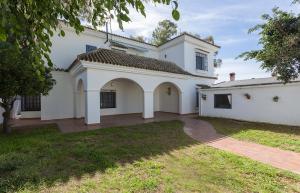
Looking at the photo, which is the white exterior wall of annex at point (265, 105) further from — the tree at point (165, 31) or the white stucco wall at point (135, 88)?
the tree at point (165, 31)

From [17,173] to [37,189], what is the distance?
1.20m

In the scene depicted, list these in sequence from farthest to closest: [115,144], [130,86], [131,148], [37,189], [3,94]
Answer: [130,86] → [3,94] → [115,144] → [131,148] → [37,189]

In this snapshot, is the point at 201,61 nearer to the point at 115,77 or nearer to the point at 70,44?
the point at 115,77

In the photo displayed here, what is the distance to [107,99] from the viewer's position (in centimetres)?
1791

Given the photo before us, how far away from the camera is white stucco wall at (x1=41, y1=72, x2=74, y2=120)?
1463cm

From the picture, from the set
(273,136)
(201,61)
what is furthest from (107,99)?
(273,136)

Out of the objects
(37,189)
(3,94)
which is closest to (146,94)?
(3,94)

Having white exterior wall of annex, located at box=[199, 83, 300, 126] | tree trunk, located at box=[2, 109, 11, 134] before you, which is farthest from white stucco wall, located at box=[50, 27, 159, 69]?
white exterior wall of annex, located at box=[199, 83, 300, 126]

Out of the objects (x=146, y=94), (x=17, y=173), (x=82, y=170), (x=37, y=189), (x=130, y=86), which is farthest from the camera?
(x=130, y=86)

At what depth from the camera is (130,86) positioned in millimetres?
19500

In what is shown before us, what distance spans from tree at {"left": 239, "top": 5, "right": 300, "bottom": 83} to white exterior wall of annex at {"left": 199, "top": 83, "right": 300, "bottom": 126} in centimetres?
124

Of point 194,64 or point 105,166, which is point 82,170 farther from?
point 194,64

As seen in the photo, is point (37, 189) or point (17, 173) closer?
point (37, 189)

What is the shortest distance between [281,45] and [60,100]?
1545cm
